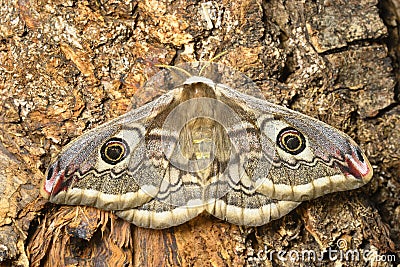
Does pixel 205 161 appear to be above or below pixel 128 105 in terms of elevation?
below

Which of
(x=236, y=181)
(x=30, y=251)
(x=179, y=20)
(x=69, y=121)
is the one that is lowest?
(x=30, y=251)

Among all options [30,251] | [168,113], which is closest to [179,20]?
[168,113]

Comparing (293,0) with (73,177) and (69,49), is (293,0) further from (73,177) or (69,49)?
(73,177)

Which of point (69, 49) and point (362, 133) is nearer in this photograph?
point (69, 49)
